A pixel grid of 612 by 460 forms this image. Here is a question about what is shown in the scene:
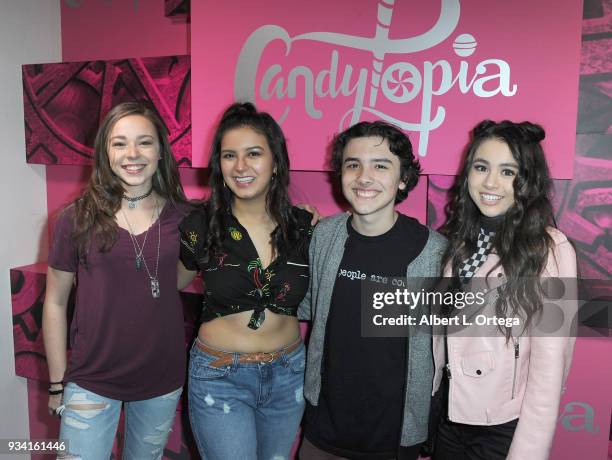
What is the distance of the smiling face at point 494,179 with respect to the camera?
1709mm

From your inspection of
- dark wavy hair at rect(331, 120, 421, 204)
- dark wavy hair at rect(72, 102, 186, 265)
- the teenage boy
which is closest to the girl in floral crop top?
the teenage boy

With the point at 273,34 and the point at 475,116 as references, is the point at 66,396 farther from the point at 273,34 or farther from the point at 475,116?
the point at 475,116

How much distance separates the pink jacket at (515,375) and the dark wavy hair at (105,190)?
1189 millimetres

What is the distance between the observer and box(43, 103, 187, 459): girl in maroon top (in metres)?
1.88

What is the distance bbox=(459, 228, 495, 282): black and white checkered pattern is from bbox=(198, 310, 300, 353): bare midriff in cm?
69

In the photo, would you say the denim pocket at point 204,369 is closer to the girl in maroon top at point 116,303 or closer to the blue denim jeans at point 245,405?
the blue denim jeans at point 245,405

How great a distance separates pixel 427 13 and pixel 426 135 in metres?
0.49

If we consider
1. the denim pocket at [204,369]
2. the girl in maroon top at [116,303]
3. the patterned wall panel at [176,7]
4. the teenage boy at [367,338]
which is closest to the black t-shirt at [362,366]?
the teenage boy at [367,338]

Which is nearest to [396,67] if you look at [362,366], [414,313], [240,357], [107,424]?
[414,313]

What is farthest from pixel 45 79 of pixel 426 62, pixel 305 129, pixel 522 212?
pixel 522 212

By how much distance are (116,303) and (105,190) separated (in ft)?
1.41

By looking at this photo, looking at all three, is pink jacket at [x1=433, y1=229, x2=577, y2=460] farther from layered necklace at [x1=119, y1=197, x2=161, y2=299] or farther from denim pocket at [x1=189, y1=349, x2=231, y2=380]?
layered necklace at [x1=119, y1=197, x2=161, y2=299]

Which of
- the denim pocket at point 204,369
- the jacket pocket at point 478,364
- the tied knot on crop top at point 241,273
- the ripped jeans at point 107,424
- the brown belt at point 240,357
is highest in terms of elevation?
the tied knot on crop top at point 241,273

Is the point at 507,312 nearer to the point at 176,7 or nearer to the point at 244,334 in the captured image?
the point at 244,334
